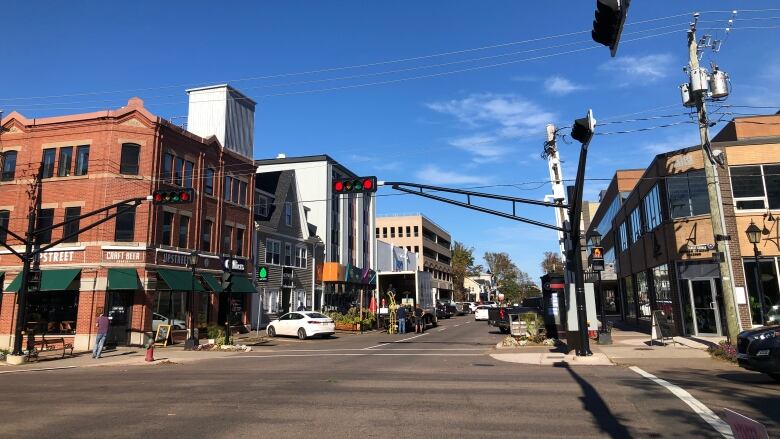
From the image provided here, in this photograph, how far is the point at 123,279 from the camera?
25891mm

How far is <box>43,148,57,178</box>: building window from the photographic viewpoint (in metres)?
28.5

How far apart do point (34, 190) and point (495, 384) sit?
27.0 m

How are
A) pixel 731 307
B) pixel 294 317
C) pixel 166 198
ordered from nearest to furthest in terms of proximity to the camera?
1. pixel 731 307
2. pixel 166 198
3. pixel 294 317

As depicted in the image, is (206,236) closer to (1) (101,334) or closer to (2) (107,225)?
(2) (107,225)

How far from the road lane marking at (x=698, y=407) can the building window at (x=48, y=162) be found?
29311 mm

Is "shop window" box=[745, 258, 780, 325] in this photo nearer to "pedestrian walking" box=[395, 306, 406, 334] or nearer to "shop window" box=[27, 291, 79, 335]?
"pedestrian walking" box=[395, 306, 406, 334]

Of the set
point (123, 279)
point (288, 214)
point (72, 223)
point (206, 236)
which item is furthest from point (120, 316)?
point (288, 214)

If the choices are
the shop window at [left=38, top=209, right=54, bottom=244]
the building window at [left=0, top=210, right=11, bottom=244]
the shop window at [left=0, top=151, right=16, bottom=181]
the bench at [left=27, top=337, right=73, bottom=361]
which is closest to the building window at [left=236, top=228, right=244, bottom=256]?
the shop window at [left=38, top=209, right=54, bottom=244]

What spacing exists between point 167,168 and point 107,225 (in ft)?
14.6

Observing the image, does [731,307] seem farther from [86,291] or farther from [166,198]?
[86,291]

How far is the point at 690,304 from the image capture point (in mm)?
23109

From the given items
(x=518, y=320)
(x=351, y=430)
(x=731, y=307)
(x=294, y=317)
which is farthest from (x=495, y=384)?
(x=294, y=317)

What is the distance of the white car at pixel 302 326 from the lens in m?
30.2

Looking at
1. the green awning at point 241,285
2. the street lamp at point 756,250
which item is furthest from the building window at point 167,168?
the street lamp at point 756,250
